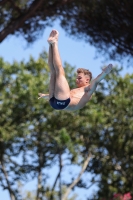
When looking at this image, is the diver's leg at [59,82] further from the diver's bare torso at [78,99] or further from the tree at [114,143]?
the tree at [114,143]

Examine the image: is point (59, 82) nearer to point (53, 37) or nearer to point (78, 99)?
point (78, 99)

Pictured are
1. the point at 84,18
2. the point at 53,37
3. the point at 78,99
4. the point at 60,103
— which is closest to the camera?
the point at 53,37

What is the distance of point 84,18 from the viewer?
1869 cm

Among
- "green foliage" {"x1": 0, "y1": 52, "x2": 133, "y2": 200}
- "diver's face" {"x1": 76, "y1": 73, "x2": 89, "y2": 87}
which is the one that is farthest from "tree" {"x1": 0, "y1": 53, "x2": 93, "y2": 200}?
"diver's face" {"x1": 76, "y1": 73, "x2": 89, "y2": 87}

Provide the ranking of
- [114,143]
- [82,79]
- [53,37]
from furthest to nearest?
1. [114,143]
2. [82,79]
3. [53,37]

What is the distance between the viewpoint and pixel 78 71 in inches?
306

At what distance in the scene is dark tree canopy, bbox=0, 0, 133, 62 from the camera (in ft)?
59.1

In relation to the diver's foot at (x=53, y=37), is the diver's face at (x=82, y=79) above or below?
below

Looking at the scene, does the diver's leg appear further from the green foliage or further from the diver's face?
the green foliage

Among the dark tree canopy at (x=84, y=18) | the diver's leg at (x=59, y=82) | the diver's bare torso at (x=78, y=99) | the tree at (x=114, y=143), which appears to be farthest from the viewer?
the tree at (x=114, y=143)

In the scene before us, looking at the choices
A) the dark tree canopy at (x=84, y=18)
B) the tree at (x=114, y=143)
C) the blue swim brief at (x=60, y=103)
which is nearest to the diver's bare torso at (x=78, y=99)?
the blue swim brief at (x=60, y=103)

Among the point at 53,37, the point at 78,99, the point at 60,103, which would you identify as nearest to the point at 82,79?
the point at 78,99

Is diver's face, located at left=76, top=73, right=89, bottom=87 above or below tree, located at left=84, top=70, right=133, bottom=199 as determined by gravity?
above

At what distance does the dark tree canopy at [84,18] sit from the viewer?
1800cm
